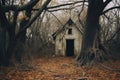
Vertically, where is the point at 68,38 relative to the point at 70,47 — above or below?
above

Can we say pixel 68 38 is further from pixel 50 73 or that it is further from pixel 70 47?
Answer: pixel 50 73

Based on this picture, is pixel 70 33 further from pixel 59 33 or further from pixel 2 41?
pixel 2 41

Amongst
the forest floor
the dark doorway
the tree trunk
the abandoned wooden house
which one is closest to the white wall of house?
the abandoned wooden house

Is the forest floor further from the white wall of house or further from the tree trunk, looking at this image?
the white wall of house

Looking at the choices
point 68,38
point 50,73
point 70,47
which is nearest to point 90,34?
point 50,73

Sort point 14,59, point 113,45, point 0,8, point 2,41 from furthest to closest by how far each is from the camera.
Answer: point 113,45
point 14,59
point 2,41
point 0,8

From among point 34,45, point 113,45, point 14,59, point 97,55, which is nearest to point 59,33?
point 34,45

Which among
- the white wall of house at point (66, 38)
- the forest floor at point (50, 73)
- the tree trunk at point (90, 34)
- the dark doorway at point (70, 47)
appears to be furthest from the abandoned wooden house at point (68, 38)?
the forest floor at point (50, 73)

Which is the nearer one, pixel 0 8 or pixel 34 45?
pixel 0 8

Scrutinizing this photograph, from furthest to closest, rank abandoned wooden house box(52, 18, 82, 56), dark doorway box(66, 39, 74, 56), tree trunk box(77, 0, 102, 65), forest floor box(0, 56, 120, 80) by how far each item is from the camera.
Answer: dark doorway box(66, 39, 74, 56), abandoned wooden house box(52, 18, 82, 56), tree trunk box(77, 0, 102, 65), forest floor box(0, 56, 120, 80)

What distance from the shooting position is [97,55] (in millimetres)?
18375

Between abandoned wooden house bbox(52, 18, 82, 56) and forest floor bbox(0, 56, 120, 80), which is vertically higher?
abandoned wooden house bbox(52, 18, 82, 56)

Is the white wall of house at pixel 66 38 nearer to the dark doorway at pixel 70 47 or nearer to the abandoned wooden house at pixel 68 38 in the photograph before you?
the abandoned wooden house at pixel 68 38

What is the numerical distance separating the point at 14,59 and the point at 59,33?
15.2 metres
